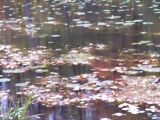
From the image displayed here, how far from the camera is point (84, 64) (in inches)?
278

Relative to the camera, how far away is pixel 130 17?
1150 centimetres

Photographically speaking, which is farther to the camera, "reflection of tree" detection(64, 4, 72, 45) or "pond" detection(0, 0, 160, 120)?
"reflection of tree" detection(64, 4, 72, 45)

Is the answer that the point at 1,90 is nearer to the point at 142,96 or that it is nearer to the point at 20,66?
the point at 20,66

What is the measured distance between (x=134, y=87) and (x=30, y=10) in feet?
31.9

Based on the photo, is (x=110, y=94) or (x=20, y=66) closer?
(x=110, y=94)

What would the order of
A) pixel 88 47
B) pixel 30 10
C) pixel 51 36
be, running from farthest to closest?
pixel 30 10
pixel 51 36
pixel 88 47

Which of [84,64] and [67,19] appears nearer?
[84,64]

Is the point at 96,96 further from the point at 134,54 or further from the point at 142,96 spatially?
the point at 134,54

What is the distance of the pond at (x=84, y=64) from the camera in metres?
5.12

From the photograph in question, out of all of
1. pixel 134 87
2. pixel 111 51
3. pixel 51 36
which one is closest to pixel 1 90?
pixel 134 87

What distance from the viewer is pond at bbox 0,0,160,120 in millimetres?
5117

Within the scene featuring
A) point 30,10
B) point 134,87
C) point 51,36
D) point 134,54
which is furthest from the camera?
point 30,10

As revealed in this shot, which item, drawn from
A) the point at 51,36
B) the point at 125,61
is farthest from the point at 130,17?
the point at 125,61

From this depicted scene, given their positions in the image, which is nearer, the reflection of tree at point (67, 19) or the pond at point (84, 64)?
the pond at point (84, 64)
